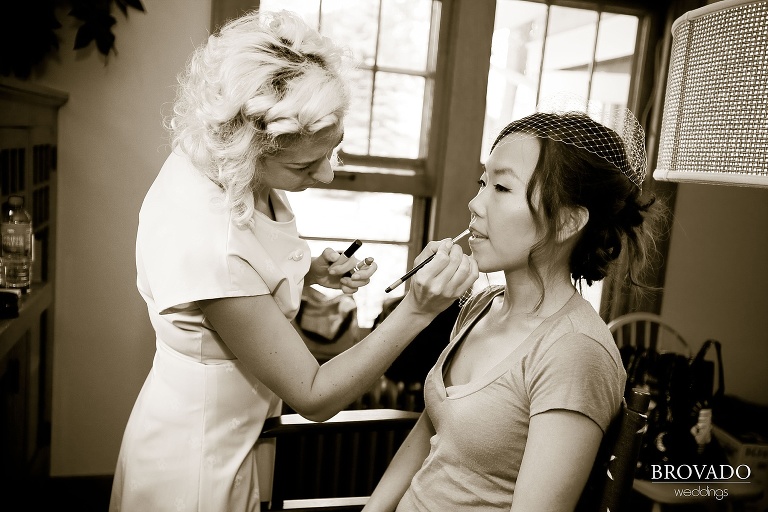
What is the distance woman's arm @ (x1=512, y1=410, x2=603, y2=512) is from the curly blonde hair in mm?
638

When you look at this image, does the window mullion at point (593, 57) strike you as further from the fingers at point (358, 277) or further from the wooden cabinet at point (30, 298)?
the wooden cabinet at point (30, 298)

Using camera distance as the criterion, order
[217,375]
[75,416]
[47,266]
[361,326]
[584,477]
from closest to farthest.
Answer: [584,477], [217,375], [47,266], [75,416], [361,326]

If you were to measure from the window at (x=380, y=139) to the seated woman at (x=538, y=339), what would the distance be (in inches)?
50.5

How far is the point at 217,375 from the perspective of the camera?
129cm

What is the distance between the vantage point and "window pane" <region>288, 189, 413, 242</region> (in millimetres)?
2596

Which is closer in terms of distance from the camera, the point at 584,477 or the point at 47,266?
the point at 584,477

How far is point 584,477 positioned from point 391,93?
185 centimetres

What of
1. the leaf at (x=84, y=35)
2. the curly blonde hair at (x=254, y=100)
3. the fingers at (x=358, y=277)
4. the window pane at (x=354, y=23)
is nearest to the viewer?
the curly blonde hair at (x=254, y=100)

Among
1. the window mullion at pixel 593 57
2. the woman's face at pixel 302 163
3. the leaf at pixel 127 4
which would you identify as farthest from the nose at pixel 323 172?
the window mullion at pixel 593 57

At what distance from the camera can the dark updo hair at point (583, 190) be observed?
120cm

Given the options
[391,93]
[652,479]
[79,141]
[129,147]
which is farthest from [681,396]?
[79,141]

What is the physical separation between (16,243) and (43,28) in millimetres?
755

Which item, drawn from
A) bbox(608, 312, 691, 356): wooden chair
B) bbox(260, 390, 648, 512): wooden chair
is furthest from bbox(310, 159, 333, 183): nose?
bbox(608, 312, 691, 356): wooden chair

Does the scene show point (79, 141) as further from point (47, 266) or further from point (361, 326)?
point (361, 326)
